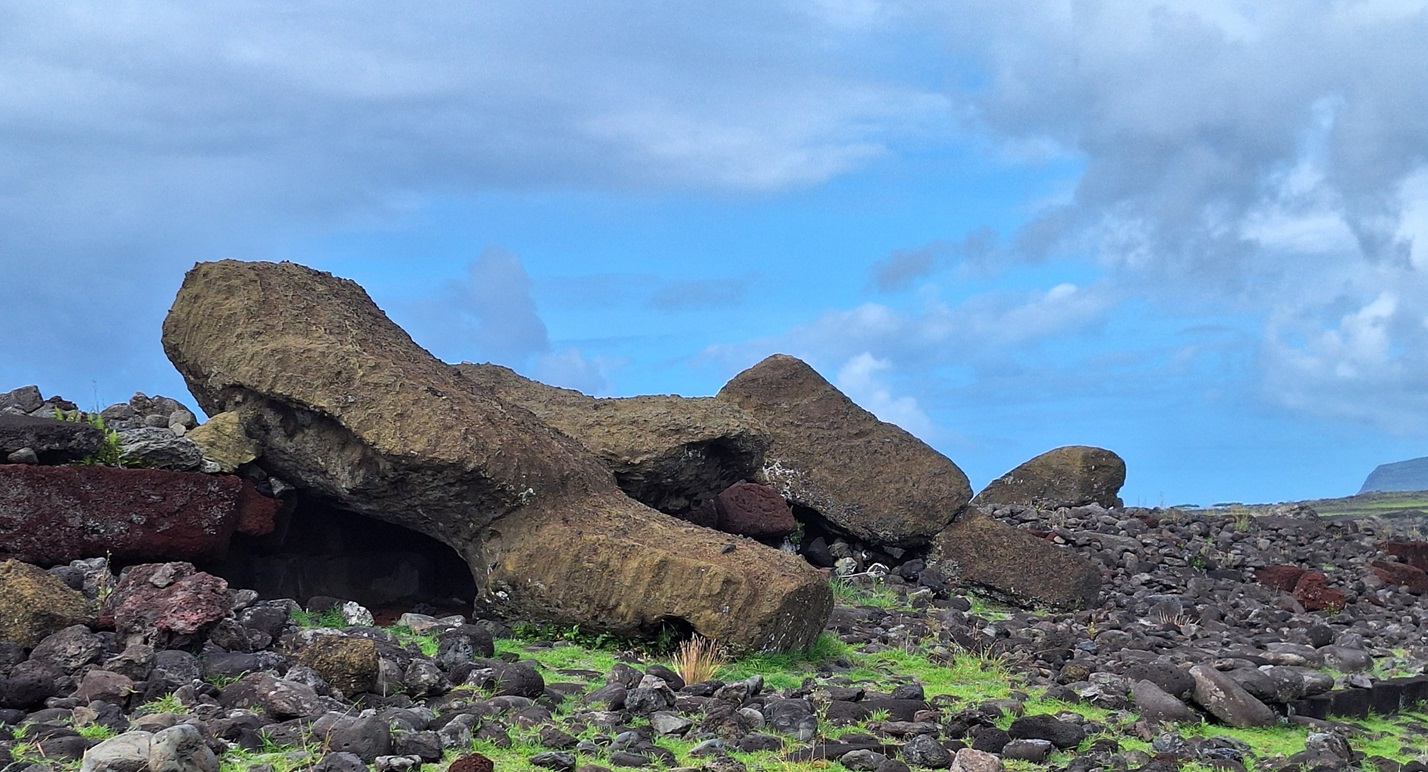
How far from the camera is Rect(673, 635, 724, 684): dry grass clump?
8961 mm

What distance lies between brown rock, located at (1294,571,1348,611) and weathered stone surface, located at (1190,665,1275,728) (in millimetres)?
7294

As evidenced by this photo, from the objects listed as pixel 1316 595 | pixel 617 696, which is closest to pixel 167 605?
pixel 617 696

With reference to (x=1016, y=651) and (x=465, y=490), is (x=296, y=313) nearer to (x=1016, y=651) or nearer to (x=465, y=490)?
(x=465, y=490)

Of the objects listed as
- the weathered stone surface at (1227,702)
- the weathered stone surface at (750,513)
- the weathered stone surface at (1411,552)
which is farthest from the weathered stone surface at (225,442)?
the weathered stone surface at (1411,552)

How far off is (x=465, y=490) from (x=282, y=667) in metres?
2.60

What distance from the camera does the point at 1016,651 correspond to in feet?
36.4

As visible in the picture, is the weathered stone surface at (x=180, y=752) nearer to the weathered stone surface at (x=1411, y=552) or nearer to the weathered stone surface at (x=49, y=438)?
the weathered stone surface at (x=49, y=438)

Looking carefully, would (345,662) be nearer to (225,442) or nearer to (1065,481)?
(225,442)

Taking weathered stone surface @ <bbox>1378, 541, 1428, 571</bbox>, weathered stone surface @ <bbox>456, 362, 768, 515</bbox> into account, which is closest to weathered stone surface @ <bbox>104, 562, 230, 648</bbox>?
weathered stone surface @ <bbox>456, 362, 768, 515</bbox>

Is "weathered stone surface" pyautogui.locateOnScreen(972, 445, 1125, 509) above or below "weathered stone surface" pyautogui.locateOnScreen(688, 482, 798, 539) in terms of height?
above

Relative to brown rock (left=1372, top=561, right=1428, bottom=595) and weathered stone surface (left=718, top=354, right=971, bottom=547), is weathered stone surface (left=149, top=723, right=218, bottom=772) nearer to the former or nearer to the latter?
weathered stone surface (left=718, top=354, right=971, bottom=547)

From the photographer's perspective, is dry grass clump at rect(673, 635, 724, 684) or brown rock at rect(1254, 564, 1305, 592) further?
brown rock at rect(1254, 564, 1305, 592)

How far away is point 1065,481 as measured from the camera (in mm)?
20938

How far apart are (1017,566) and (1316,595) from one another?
4302 mm
